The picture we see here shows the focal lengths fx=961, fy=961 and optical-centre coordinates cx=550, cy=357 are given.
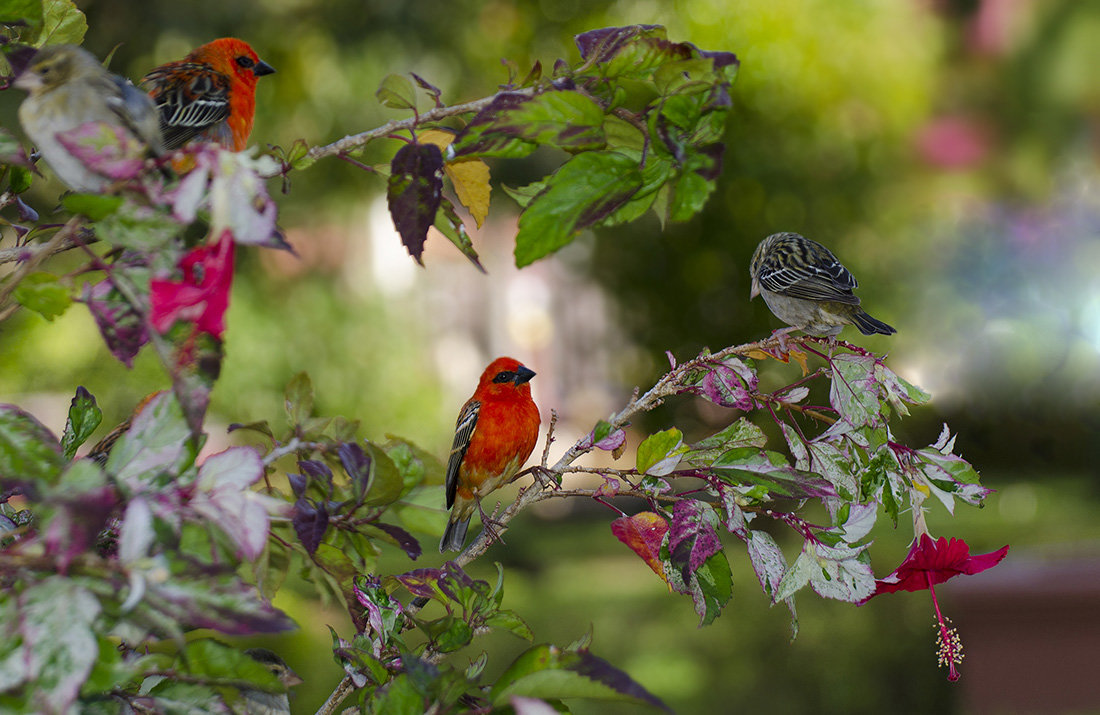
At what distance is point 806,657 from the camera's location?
4152 millimetres

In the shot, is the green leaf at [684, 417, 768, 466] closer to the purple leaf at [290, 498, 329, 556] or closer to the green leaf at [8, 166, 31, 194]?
the purple leaf at [290, 498, 329, 556]

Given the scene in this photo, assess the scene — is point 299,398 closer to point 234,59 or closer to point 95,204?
point 95,204

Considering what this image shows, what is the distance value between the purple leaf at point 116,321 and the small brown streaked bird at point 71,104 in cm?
6

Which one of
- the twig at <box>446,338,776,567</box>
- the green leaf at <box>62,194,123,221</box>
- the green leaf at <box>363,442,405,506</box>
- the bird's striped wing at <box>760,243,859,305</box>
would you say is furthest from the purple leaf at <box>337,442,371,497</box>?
the bird's striped wing at <box>760,243,859,305</box>

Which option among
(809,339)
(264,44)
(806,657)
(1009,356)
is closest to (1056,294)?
(1009,356)

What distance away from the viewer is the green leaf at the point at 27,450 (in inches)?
20.9

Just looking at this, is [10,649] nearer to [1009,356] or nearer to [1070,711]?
[1070,711]

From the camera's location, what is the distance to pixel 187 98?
1305 mm

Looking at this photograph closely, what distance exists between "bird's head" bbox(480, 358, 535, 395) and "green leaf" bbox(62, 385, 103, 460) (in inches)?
31.8

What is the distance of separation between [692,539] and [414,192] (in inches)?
13.4

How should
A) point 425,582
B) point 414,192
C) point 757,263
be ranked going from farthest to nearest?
point 757,263 < point 425,582 < point 414,192

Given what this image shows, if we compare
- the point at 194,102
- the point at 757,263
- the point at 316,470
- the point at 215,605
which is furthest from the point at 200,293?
the point at 757,263

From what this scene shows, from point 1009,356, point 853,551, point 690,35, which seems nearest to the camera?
point 853,551

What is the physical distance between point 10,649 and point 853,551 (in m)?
0.60
